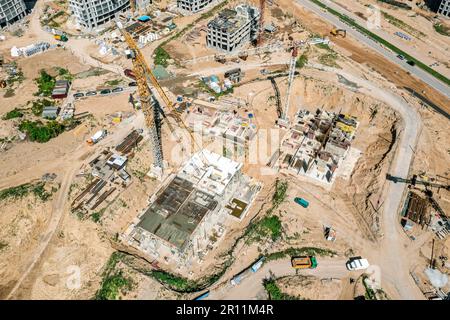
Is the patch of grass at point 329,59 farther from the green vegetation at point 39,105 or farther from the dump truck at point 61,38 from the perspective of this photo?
the dump truck at point 61,38

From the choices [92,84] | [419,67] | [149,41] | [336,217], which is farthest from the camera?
[149,41]

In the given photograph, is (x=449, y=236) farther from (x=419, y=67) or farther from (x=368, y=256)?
(x=419, y=67)

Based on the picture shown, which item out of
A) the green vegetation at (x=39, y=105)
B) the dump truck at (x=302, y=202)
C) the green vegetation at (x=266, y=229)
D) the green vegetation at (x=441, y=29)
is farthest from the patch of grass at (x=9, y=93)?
the green vegetation at (x=441, y=29)

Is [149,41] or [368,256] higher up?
[149,41]

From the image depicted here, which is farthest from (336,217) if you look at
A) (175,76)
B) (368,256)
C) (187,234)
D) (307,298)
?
(175,76)

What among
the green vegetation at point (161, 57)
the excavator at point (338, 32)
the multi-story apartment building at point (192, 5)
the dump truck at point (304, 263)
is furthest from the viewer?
the multi-story apartment building at point (192, 5)

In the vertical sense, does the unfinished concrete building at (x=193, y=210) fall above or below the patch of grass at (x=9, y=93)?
below
